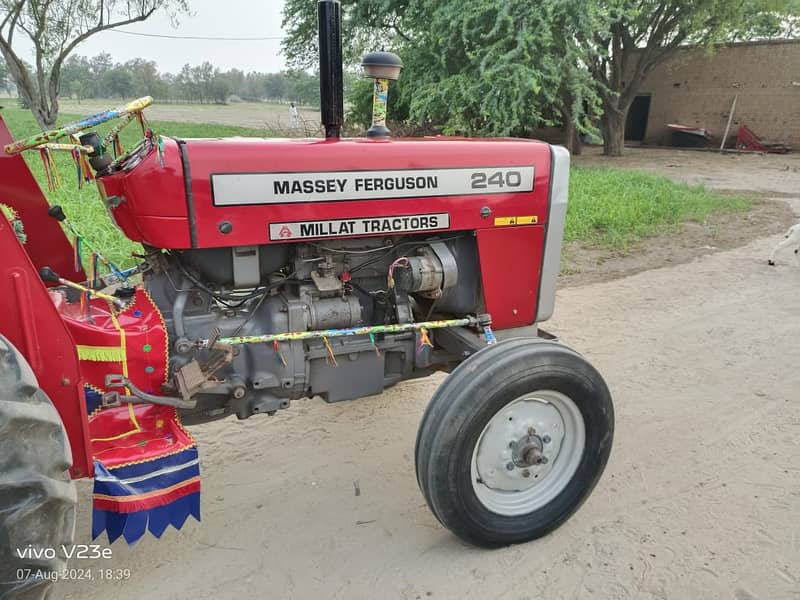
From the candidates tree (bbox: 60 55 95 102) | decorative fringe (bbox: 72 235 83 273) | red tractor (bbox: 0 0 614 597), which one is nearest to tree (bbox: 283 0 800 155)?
red tractor (bbox: 0 0 614 597)

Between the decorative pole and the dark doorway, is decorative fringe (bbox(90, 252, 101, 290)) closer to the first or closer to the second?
the decorative pole

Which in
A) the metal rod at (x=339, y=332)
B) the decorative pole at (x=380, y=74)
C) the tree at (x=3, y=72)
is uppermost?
Answer: the tree at (x=3, y=72)

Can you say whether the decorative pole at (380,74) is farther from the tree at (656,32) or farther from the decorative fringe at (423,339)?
the tree at (656,32)

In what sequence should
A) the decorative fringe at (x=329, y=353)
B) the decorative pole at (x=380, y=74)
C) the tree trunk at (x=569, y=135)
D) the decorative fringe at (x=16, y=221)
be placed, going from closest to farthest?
the decorative fringe at (x=16, y=221) < the decorative fringe at (x=329, y=353) < the decorative pole at (x=380, y=74) < the tree trunk at (x=569, y=135)

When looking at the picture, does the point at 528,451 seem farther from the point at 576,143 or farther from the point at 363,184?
the point at 576,143

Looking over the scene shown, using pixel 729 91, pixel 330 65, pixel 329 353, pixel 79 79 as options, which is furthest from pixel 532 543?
pixel 79 79

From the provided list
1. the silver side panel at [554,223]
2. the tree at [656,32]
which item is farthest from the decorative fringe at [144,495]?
the tree at [656,32]

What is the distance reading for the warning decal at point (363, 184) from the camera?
2.26m

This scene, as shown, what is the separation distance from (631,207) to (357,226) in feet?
23.5

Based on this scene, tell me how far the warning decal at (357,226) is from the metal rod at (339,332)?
386 millimetres

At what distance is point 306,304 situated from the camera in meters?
2.58

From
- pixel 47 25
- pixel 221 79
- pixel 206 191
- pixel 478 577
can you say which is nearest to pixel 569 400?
pixel 478 577

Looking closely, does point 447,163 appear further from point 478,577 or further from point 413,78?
point 413,78

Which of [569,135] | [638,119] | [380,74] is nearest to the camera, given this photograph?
[380,74]
